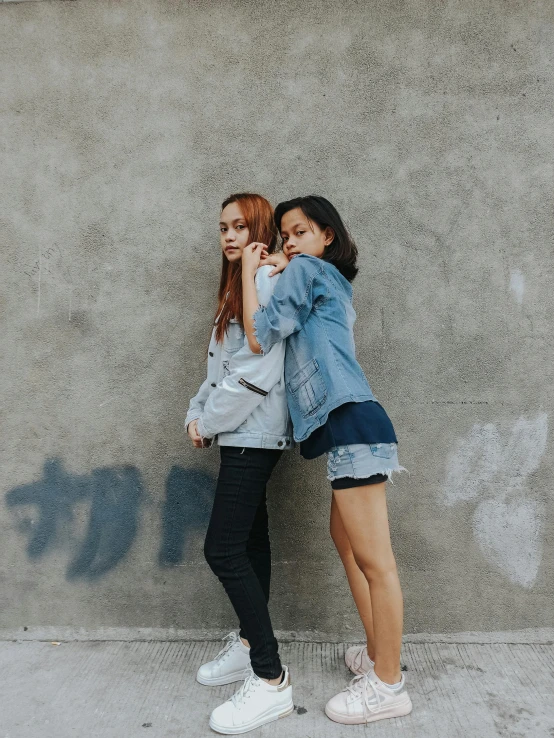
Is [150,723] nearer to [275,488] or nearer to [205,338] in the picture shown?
[275,488]

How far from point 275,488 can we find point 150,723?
110 centimetres

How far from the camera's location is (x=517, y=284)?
290cm

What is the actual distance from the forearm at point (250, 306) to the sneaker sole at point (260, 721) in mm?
1375

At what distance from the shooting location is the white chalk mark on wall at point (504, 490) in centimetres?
293

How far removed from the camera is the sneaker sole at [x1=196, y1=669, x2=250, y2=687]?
263 cm

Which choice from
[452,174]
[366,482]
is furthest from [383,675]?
[452,174]

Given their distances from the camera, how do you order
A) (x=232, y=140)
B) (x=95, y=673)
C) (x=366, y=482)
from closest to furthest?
(x=366, y=482) → (x=95, y=673) → (x=232, y=140)

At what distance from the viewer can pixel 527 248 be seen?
2887 millimetres

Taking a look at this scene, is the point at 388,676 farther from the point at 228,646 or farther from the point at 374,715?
the point at 228,646

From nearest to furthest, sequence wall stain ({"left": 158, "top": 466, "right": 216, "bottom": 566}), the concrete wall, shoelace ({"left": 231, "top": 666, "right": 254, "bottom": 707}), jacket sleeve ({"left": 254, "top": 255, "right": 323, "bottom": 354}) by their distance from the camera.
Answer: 1. jacket sleeve ({"left": 254, "top": 255, "right": 323, "bottom": 354})
2. shoelace ({"left": 231, "top": 666, "right": 254, "bottom": 707})
3. the concrete wall
4. wall stain ({"left": 158, "top": 466, "right": 216, "bottom": 566})

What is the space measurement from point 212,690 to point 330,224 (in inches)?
77.9

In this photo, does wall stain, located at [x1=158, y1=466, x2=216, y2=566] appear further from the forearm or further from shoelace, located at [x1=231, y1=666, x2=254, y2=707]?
the forearm

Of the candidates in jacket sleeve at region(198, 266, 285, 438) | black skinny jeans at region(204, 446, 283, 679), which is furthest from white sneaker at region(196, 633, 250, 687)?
jacket sleeve at region(198, 266, 285, 438)

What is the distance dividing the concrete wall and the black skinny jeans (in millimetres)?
591
